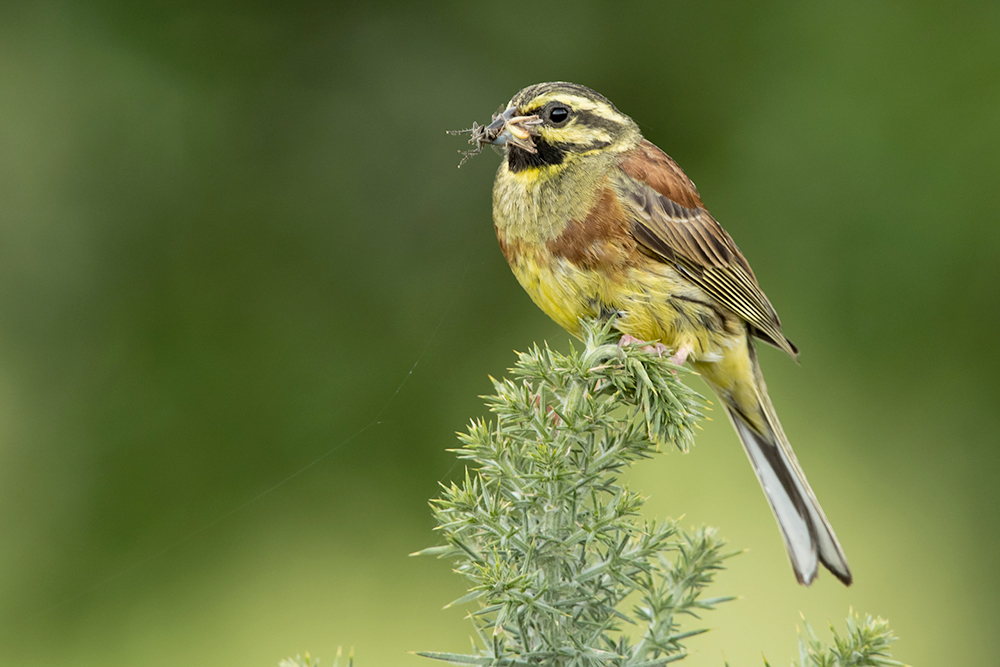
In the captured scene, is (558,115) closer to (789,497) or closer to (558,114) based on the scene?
(558,114)

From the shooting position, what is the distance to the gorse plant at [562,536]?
803 millimetres

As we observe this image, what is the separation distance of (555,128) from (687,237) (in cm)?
36

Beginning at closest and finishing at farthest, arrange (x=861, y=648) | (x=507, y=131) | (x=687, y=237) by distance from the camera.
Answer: (x=861, y=648), (x=507, y=131), (x=687, y=237)

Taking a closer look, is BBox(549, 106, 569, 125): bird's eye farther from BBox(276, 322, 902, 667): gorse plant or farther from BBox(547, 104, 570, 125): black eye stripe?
BBox(276, 322, 902, 667): gorse plant

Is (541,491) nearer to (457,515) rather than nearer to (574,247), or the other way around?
(457,515)

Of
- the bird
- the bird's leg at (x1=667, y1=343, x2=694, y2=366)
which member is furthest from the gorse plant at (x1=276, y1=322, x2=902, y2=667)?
the bird's leg at (x1=667, y1=343, x2=694, y2=366)

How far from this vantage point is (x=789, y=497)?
171cm

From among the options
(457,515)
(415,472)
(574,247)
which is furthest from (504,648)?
(415,472)

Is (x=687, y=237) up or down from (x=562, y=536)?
up

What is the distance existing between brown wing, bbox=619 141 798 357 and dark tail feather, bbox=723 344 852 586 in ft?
0.45

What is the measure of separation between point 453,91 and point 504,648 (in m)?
1.71

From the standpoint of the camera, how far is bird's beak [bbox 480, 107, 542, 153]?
164cm

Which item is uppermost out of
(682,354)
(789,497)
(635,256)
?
(635,256)

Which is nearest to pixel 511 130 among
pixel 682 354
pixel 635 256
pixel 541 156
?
pixel 541 156
